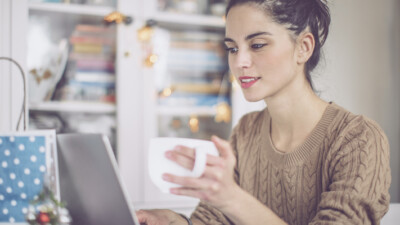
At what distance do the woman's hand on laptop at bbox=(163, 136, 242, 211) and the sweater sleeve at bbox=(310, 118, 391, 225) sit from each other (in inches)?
12.2

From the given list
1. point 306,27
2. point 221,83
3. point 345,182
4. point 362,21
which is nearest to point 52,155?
point 345,182

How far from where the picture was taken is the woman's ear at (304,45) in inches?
42.7

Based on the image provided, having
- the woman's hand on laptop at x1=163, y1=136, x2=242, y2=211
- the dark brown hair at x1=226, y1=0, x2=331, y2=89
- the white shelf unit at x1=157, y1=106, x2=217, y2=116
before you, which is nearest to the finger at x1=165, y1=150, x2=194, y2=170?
the woman's hand on laptop at x1=163, y1=136, x2=242, y2=211

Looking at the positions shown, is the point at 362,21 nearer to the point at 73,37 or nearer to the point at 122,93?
the point at 122,93

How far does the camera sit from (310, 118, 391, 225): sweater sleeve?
80 centimetres

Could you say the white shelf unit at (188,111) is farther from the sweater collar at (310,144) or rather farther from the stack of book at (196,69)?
the sweater collar at (310,144)

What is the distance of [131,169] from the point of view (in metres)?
1.98

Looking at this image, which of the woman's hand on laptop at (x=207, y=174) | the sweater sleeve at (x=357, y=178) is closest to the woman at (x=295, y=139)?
the sweater sleeve at (x=357, y=178)

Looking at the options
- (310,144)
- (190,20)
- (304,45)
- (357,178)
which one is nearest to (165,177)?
(357,178)

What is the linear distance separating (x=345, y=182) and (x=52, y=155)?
1.93 feet

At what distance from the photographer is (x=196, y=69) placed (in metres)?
2.24

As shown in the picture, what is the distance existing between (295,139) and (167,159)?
0.61 metres

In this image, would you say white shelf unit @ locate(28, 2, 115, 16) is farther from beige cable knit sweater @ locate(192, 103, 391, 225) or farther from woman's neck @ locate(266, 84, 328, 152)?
woman's neck @ locate(266, 84, 328, 152)

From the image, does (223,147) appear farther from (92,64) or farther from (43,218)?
(92,64)
